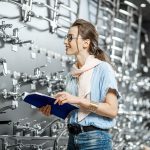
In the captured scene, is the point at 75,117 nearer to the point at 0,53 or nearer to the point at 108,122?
the point at 108,122

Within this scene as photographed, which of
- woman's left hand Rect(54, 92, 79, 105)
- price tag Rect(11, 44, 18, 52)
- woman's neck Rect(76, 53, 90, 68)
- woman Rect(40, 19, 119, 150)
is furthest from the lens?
price tag Rect(11, 44, 18, 52)

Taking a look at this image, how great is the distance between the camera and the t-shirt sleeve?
222 cm

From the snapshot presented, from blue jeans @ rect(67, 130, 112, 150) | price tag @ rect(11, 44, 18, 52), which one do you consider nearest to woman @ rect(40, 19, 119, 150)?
blue jeans @ rect(67, 130, 112, 150)

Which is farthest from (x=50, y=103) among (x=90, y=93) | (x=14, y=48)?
(x=14, y=48)

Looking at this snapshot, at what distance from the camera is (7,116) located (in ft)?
11.7

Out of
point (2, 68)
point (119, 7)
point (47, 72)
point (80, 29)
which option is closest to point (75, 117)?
point (80, 29)

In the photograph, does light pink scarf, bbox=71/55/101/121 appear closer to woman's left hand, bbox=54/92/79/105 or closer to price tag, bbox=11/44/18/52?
woman's left hand, bbox=54/92/79/105

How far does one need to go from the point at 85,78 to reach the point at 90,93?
0.09m

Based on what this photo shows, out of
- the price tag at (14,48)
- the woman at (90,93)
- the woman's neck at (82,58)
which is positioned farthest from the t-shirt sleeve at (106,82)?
the price tag at (14,48)

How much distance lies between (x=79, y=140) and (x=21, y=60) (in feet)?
5.63

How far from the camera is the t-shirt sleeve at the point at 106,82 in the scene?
2.22 metres

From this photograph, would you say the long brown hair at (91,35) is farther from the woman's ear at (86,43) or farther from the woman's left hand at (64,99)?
the woman's left hand at (64,99)

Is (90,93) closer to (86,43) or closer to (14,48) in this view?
(86,43)

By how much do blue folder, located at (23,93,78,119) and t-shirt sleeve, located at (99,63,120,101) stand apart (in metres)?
0.19
